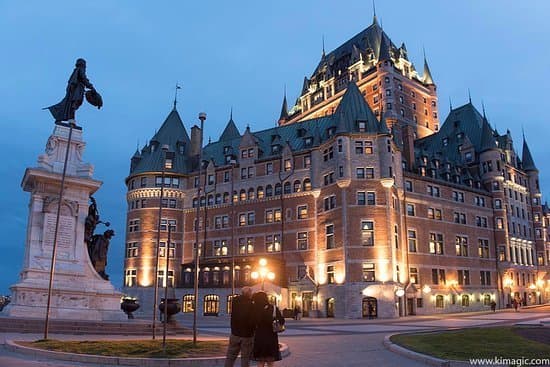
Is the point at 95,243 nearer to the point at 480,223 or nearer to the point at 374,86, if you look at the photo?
the point at 480,223

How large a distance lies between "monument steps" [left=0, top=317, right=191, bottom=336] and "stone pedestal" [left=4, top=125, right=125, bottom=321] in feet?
6.23

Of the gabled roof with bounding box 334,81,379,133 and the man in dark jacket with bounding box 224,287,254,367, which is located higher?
the gabled roof with bounding box 334,81,379,133

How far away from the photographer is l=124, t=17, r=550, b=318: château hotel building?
54.6 meters

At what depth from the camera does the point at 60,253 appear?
25.4m

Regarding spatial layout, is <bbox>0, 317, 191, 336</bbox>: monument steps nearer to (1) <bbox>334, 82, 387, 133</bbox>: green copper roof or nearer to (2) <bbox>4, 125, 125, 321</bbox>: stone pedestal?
(2) <bbox>4, 125, 125, 321</bbox>: stone pedestal

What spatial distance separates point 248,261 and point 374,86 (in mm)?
49569

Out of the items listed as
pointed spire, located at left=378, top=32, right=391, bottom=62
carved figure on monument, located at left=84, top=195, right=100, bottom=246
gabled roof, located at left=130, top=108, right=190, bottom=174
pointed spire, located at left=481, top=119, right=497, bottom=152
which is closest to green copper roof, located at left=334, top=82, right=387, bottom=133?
pointed spire, located at left=481, top=119, right=497, bottom=152

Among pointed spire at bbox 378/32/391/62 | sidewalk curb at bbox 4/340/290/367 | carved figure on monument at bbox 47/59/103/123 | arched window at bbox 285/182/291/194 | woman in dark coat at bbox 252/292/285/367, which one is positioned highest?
pointed spire at bbox 378/32/391/62

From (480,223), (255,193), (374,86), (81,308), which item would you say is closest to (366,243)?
(255,193)

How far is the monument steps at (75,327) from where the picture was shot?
70.9ft

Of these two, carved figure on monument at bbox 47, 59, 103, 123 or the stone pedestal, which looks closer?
the stone pedestal

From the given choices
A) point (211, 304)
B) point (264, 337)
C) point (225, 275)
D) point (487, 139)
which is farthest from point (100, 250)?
point (487, 139)

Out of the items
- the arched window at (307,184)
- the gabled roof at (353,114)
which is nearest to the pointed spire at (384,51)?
the gabled roof at (353,114)

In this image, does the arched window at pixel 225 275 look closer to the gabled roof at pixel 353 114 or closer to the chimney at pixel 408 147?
the gabled roof at pixel 353 114
